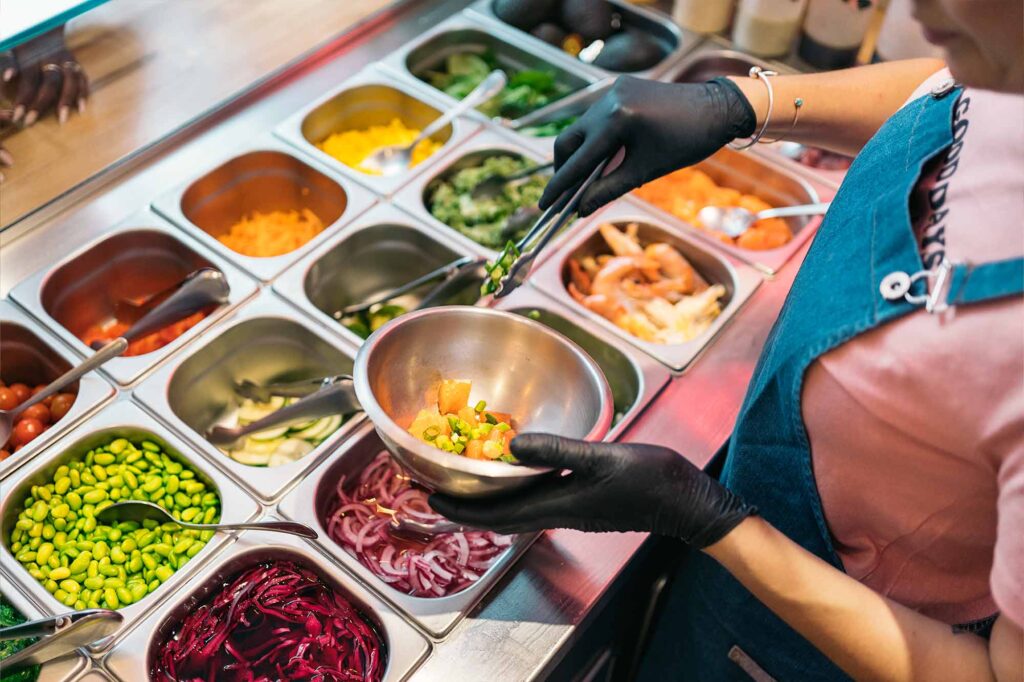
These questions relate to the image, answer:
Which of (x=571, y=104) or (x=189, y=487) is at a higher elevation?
(x=571, y=104)

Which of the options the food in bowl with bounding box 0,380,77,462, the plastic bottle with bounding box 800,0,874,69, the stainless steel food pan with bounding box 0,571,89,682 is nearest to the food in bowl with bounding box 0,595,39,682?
the stainless steel food pan with bounding box 0,571,89,682

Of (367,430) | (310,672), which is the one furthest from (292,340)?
(310,672)

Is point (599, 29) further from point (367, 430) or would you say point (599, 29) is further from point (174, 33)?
point (367, 430)

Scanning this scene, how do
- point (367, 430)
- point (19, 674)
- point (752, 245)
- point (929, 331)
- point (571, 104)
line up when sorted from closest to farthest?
point (929, 331) < point (19, 674) < point (367, 430) < point (752, 245) < point (571, 104)

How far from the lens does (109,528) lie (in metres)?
1.68

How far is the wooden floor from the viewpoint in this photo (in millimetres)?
2275

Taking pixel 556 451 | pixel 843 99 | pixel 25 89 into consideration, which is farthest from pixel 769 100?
pixel 25 89

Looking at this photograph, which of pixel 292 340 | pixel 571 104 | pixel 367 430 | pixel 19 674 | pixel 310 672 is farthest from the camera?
pixel 571 104

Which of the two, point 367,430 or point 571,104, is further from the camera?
point 571,104

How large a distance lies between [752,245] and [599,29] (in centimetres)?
107

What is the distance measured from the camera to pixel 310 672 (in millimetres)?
1596

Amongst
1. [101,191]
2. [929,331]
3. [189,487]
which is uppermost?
[929,331]

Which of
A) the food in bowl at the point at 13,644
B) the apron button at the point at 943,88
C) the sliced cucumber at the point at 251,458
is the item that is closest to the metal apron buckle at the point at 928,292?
the apron button at the point at 943,88

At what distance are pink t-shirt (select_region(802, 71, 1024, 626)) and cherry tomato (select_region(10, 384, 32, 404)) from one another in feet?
5.45
